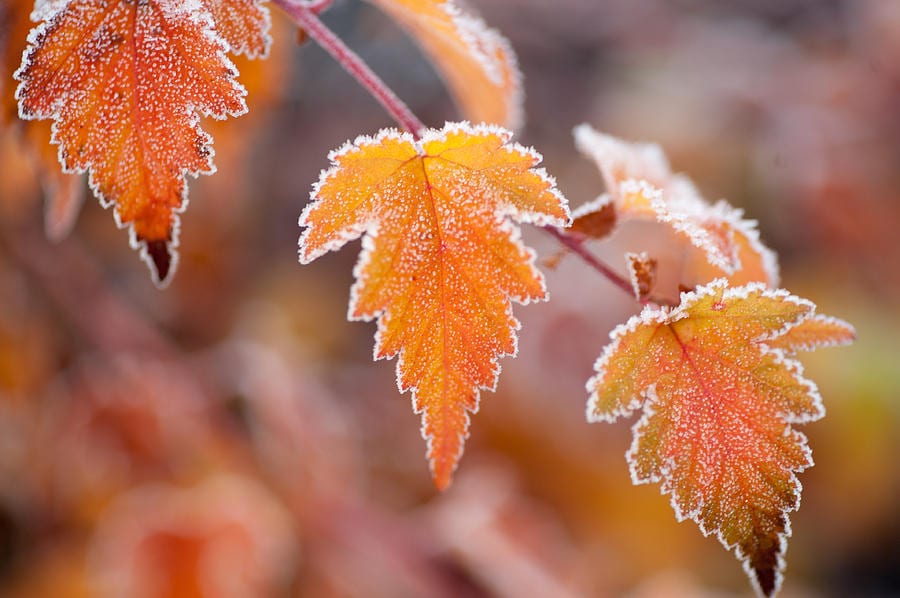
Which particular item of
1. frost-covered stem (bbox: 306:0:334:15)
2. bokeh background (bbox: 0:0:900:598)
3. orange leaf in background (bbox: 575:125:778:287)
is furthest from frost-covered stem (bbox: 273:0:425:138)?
bokeh background (bbox: 0:0:900:598)

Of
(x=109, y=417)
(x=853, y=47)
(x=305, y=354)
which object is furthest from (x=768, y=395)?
(x=853, y=47)

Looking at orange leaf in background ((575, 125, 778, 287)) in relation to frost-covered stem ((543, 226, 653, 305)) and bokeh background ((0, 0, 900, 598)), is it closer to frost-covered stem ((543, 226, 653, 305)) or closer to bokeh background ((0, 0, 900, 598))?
frost-covered stem ((543, 226, 653, 305))

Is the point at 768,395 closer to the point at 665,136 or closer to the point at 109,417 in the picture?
the point at 109,417

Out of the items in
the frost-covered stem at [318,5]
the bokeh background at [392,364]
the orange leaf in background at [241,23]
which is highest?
the orange leaf in background at [241,23]

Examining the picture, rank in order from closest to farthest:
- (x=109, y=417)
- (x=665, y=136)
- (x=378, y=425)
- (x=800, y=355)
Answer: (x=109, y=417) → (x=800, y=355) → (x=378, y=425) → (x=665, y=136)

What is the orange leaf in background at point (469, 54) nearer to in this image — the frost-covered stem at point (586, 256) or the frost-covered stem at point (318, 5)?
the frost-covered stem at point (318, 5)

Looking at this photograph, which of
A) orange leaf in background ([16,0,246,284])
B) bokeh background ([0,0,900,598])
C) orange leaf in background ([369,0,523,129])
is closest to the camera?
orange leaf in background ([16,0,246,284])

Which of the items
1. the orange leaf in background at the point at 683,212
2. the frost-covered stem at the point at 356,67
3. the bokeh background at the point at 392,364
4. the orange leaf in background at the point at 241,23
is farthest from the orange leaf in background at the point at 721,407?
the bokeh background at the point at 392,364
